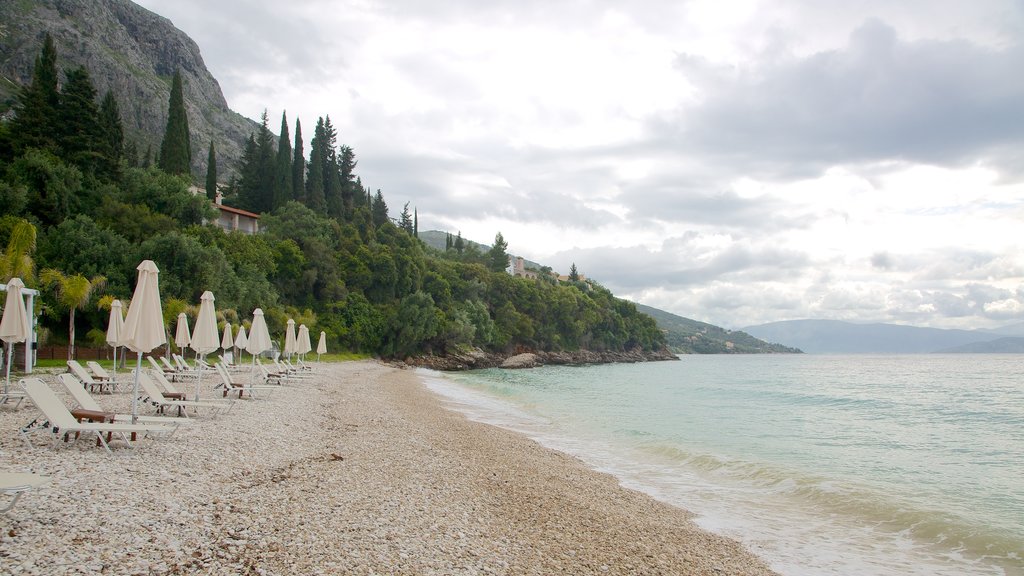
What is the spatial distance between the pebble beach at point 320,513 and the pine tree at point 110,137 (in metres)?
38.1

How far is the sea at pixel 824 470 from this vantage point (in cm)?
827

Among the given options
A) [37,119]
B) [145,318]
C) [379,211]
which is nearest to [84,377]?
[145,318]

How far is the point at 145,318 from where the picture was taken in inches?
413

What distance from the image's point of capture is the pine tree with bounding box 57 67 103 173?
40.9 m

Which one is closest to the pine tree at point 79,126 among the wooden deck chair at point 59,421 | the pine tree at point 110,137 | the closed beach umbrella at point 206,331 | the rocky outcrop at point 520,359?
the pine tree at point 110,137

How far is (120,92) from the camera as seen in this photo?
4857 inches

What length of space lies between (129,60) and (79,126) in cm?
12188

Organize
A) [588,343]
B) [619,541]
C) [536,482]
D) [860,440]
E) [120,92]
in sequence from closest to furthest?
[619,541] < [536,482] < [860,440] < [588,343] < [120,92]

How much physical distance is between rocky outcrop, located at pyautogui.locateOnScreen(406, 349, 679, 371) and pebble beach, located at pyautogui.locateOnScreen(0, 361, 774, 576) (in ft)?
177

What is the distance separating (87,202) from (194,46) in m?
169

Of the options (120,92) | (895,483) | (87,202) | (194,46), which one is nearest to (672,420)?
(895,483)

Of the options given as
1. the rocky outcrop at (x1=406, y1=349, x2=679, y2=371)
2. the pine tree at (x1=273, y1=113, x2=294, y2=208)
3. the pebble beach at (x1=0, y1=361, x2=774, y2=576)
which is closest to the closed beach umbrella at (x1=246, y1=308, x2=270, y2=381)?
the pebble beach at (x1=0, y1=361, x2=774, y2=576)

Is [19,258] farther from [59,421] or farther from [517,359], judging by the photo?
[517,359]

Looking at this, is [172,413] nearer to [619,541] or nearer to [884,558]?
[619,541]
